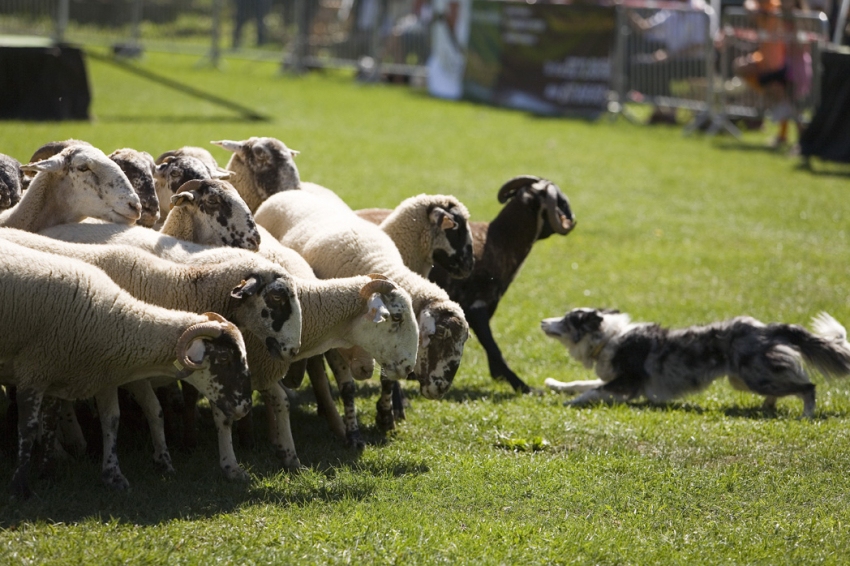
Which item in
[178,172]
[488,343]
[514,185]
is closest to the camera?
[178,172]

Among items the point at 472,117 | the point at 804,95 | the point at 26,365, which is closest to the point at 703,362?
Answer: the point at 26,365

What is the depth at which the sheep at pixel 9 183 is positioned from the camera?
6387 millimetres

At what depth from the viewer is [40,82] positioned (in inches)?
624

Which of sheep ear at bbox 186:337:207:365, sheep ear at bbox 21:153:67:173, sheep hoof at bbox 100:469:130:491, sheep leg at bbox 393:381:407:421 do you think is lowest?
sheep leg at bbox 393:381:407:421

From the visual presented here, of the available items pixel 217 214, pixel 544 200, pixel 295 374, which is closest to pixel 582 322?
pixel 544 200

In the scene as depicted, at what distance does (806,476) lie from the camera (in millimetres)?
5906

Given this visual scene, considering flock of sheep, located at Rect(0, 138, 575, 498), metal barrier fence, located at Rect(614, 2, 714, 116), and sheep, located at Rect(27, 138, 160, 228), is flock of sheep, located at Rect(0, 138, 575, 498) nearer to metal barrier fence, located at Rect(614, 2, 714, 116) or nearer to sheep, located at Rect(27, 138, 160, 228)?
sheep, located at Rect(27, 138, 160, 228)

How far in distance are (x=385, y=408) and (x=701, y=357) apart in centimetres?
251

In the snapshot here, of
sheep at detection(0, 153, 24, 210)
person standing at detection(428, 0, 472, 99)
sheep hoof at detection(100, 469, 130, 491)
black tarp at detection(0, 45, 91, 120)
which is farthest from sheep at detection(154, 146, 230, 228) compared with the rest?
person standing at detection(428, 0, 472, 99)

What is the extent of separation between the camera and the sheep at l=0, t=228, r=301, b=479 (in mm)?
5336

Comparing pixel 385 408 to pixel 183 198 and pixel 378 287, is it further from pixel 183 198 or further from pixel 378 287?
pixel 183 198

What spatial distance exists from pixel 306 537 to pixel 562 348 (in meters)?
4.70

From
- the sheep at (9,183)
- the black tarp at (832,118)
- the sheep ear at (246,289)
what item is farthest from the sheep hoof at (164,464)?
the black tarp at (832,118)

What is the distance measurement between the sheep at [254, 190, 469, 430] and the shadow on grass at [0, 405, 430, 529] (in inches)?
21.6
